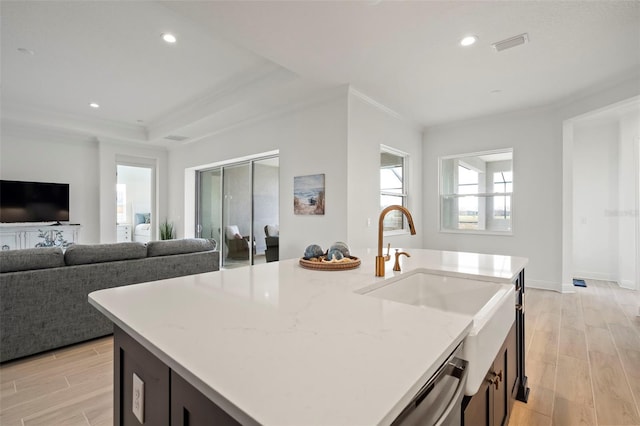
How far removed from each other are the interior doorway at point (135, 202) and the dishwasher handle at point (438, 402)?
7269 mm

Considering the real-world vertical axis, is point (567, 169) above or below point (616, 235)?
above

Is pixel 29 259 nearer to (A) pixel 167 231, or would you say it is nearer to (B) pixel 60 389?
(B) pixel 60 389

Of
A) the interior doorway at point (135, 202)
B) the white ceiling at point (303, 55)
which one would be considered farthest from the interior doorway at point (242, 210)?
the interior doorway at point (135, 202)

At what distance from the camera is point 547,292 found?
440cm

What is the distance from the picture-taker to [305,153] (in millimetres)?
4250

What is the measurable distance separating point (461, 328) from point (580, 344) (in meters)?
2.87

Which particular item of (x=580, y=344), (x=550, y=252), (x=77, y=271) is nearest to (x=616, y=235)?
(x=550, y=252)

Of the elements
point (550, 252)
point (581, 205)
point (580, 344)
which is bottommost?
point (580, 344)

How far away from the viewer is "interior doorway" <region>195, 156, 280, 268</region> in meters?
5.15

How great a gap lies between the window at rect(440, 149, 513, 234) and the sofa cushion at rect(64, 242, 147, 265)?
15.2 ft

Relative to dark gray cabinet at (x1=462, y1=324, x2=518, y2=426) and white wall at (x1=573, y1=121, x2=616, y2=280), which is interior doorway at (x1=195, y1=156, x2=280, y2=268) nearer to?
dark gray cabinet at (x1=462, y1=324, x2=518, y2=426)

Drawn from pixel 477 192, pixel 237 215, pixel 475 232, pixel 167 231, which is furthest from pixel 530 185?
pixel 167 231

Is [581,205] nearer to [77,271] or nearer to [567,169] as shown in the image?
[567,169]

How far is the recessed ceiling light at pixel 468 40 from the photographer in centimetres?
274
